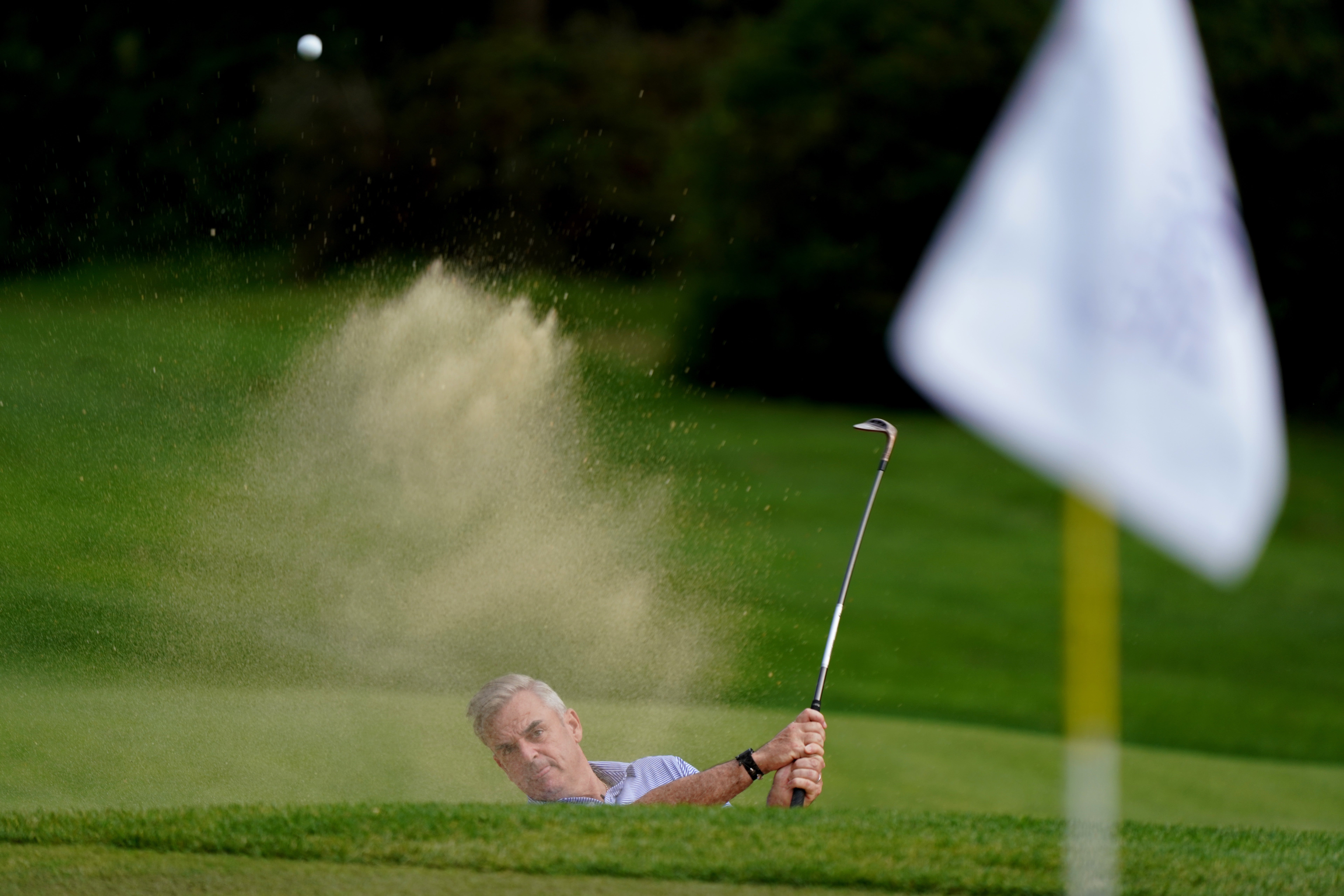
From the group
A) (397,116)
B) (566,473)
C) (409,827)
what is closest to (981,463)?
(397,116)

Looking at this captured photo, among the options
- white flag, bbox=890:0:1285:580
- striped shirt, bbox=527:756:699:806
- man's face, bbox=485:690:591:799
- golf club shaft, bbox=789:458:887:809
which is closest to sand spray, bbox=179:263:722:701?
striped shirt, bbox=527:756:699:806

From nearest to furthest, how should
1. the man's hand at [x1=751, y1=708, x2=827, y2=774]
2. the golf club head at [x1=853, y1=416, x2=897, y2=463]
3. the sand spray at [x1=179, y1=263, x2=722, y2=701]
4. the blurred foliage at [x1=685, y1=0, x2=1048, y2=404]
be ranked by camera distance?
the man's hand at [x1=751, y1=708, x2=827, y2=774] → the golf club head at [x1=853, y1=416, x2=897, y2=463] → the sand spray at [x1=179, y1=263, x2=722, y2=701] → the blurred foliage at [x1=685, y1=0, x2=1048, y2=404]

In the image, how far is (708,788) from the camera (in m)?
3.42

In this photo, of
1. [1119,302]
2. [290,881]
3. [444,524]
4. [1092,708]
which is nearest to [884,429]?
[1119,302]

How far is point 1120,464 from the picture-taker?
7.88ft

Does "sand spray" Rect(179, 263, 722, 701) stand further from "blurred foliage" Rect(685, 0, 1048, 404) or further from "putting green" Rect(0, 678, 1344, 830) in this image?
"blurred foliage" Rect(685, 0, 1048, 404)

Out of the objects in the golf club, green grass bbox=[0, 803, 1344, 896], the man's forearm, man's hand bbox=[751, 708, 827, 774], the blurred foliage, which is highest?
the blurred foliage

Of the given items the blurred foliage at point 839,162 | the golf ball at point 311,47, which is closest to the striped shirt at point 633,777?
the golf ball at point 311,47

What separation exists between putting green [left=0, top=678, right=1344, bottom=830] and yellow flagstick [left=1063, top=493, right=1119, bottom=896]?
26 centimetres

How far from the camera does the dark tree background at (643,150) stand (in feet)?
46.0

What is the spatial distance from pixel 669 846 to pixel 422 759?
1646 millimetres

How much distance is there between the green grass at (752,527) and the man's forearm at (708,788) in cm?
173

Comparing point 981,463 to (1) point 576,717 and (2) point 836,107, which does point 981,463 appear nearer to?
(2) point 836,107

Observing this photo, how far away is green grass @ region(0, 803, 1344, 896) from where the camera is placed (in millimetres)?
2930
